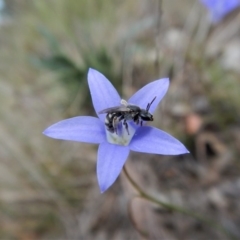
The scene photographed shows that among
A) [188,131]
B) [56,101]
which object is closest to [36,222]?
[56,101]

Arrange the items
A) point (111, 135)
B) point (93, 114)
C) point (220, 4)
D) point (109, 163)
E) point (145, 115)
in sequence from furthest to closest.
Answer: point (93, 114) → point (220, 4) → point (111, 135) → point (145, 115) → point (109, 163)

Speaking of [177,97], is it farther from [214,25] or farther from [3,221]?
[3,221]

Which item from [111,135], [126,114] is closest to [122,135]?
[111,135]

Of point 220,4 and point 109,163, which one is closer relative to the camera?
point 109,163

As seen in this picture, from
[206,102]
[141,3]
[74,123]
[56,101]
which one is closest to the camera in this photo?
[74,123]

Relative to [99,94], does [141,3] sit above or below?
above

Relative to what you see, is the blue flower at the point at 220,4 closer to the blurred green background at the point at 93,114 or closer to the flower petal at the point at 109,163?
the blurred green background at the point at 93,114

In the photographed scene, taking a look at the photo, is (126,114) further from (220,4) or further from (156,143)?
(220,4)
